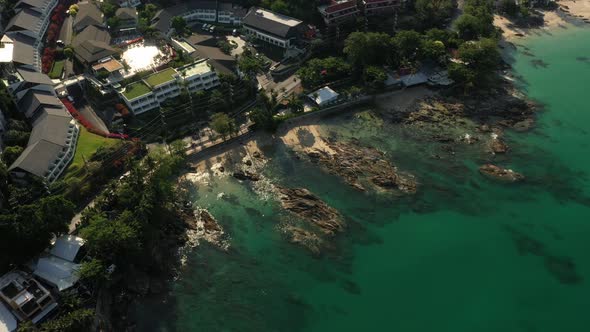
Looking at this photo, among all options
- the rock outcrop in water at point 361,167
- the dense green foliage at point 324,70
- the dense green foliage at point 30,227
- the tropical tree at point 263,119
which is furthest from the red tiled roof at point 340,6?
the dense green foliage at point 30,227

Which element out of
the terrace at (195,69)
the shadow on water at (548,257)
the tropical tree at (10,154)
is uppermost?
the terrace at (195,69)

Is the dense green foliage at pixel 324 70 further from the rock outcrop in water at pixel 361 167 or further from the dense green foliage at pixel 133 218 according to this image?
the dense green foliage at pixel 133 218

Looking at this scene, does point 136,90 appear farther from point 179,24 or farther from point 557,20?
point 557,20

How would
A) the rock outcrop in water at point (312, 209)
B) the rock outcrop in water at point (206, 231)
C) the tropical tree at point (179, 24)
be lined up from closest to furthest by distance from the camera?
the rock outcrop in water at point (206, 231) < the rock outcrop in water at point (312, 209) < the tropical tree at point (179, 24)

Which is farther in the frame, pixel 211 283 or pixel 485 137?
pixel 485 137

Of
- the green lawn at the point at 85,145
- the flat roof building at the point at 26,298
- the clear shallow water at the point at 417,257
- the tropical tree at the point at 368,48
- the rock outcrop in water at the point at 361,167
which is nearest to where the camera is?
the flat roof building at the point at 26,298

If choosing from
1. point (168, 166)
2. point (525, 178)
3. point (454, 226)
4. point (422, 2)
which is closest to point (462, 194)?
point (454, 226)

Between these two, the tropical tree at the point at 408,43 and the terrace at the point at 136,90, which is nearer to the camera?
the terrace at the point at 136,90

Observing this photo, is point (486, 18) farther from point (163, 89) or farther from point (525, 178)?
point (163, 89)
